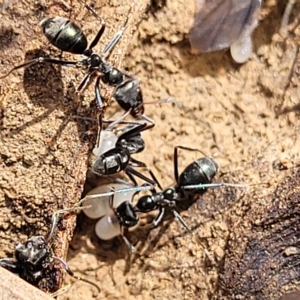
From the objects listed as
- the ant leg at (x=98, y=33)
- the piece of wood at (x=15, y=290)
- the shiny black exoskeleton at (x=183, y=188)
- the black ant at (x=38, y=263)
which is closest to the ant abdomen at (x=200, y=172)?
the shiny black exoskeleton at (x=183, y=188)

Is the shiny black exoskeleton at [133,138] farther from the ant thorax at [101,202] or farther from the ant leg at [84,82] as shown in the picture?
the ant leg at [84,82]

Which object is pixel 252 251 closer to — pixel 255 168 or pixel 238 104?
pixel 255 168

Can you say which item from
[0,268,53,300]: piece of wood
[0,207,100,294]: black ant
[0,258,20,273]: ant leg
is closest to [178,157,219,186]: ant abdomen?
[0,207,100,294]: black ant

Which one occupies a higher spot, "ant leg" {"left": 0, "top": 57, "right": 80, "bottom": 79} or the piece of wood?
"ant leg" {"left": 0, "top": 57, "right": 80, "bottom": 79}

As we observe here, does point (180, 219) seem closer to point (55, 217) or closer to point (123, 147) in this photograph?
point (123, 147)

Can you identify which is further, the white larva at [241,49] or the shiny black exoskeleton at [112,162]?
the white larva at [241,49]

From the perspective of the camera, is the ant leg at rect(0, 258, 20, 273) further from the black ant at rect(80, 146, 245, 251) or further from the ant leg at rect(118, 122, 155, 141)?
the ant leg at rect(118, 122, 155, 141)
